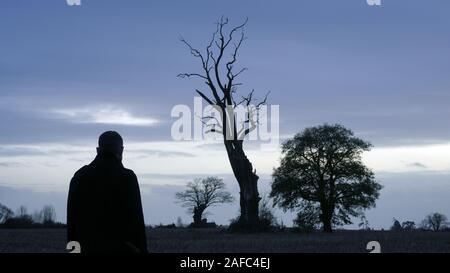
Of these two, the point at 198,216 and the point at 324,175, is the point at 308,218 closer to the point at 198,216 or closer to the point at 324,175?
the point at 324,175

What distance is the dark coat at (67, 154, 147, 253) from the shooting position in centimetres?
621

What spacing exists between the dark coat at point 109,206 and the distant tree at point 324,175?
42.5 meters

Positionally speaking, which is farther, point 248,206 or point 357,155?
point 357,155

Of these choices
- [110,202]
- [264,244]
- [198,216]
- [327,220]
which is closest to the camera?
[110,202]

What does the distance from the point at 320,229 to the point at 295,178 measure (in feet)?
12.5

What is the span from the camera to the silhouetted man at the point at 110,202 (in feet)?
20.4

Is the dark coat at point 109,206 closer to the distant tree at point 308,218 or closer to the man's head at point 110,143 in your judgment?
the man's head at point 110,143

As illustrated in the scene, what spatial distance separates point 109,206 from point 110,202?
39 mm

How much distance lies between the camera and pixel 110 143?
627cm

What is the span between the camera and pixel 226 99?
39.2 meters

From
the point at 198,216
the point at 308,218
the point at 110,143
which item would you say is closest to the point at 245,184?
the point at 308,218

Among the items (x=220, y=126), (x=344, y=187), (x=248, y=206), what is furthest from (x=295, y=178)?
(x=220, y=126)

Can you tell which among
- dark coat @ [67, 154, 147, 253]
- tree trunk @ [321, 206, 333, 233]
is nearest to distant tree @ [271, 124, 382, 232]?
tree trunk @ [321, 206, 333, 233]
